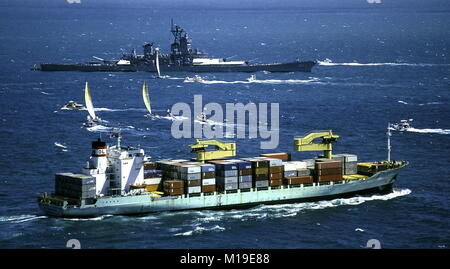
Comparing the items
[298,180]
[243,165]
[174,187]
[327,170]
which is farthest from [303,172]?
[174,187]

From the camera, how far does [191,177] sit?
107 m

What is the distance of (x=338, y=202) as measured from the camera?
114m

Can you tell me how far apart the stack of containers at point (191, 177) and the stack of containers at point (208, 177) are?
0.43 meters

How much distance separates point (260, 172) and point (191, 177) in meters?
8.98

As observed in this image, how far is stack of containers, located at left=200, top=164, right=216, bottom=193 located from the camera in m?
108

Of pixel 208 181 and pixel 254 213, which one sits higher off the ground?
pixel 208 181

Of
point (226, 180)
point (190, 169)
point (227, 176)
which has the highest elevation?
point (190, 169)

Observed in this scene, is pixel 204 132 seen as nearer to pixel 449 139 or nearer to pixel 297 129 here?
pixel 297 129

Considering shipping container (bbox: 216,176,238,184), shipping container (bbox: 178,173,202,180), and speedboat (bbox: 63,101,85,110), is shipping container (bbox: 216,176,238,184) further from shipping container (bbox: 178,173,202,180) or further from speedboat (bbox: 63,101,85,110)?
speedboat (bbox: 63,101,85,110)

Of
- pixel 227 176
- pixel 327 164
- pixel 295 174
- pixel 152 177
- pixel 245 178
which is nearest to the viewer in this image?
pixel 227 176

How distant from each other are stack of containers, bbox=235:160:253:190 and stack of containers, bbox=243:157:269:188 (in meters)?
0.61

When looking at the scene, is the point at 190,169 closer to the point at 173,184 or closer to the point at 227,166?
the point at 173,184
